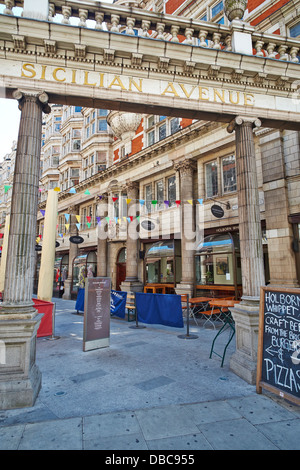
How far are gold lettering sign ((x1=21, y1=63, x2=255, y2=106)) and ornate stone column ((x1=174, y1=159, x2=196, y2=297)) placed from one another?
23.9 feet

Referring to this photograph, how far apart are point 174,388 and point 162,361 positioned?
158 cm

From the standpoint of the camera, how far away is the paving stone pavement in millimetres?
3221

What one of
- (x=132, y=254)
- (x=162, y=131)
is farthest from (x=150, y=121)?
(x=132, y=254)

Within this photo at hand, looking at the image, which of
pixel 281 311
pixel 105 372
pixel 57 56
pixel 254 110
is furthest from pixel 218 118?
pixel 105 372

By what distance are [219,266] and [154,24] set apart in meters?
10.2

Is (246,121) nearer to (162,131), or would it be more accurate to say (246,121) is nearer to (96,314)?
(96,314)

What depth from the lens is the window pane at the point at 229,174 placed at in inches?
525

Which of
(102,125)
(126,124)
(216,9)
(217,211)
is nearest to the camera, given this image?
(126,124)

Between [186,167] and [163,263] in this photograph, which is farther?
[163,263]

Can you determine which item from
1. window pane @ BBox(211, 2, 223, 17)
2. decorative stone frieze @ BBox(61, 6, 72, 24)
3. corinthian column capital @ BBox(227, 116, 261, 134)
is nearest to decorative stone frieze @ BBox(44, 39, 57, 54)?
decorative stone frieze @ BBox(61, 6, 72, 24)

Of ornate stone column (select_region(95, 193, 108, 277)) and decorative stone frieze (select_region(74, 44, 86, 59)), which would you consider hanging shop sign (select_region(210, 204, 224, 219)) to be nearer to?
decorative stone frieze (select_region(74, 44, 86, 59))

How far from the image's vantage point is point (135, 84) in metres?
6.42

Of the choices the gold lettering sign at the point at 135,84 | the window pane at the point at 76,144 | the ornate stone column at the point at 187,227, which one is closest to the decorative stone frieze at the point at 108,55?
the gold lettering sign at the point at 135,84
